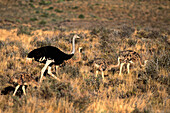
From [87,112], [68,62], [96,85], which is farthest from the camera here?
[68,62]

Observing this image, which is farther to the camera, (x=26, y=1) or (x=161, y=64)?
(x=26, y=1)

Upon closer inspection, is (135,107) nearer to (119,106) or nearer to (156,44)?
(119,106)

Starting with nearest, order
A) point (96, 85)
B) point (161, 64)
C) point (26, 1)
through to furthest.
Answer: point (96, 85), point (161, 64), point (26, 1)

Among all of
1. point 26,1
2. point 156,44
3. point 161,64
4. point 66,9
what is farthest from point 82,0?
point 161,64

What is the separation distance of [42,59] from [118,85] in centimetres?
268

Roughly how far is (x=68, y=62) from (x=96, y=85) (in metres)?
2.17

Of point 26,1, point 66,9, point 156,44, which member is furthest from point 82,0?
point 156,44

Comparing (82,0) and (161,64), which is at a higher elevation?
(82,0)

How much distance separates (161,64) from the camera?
19.6 ft

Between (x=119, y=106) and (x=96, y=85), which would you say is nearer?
(x=119, y=106)

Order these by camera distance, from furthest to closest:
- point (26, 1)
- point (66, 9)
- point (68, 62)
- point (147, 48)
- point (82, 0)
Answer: point (82, 0), point (26, 1), point (66, 9), point (147, 48), point (68, 62)

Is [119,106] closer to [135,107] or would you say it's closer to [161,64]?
[135,107]

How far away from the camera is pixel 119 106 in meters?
4.07

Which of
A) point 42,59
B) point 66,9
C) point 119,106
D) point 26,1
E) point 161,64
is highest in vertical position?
point 26,1
